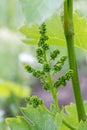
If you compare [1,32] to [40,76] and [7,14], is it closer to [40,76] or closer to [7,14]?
[7,14]

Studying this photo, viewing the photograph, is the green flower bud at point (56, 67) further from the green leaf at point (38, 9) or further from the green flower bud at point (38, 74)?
the green leaf at point (38, 9)

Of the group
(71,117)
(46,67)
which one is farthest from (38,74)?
(71,117)

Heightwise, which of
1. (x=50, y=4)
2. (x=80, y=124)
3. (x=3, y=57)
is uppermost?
(x=3, y=57)

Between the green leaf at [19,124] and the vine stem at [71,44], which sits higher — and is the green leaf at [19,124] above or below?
below

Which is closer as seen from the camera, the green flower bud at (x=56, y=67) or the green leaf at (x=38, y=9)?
the green leaf at (x=38, y=9)

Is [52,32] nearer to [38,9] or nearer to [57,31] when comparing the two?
[57,31]

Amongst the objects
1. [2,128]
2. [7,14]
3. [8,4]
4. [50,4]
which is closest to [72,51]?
[50,4]

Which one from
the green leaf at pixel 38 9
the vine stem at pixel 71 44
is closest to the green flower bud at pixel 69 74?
the vine stem at pixel 71 44
